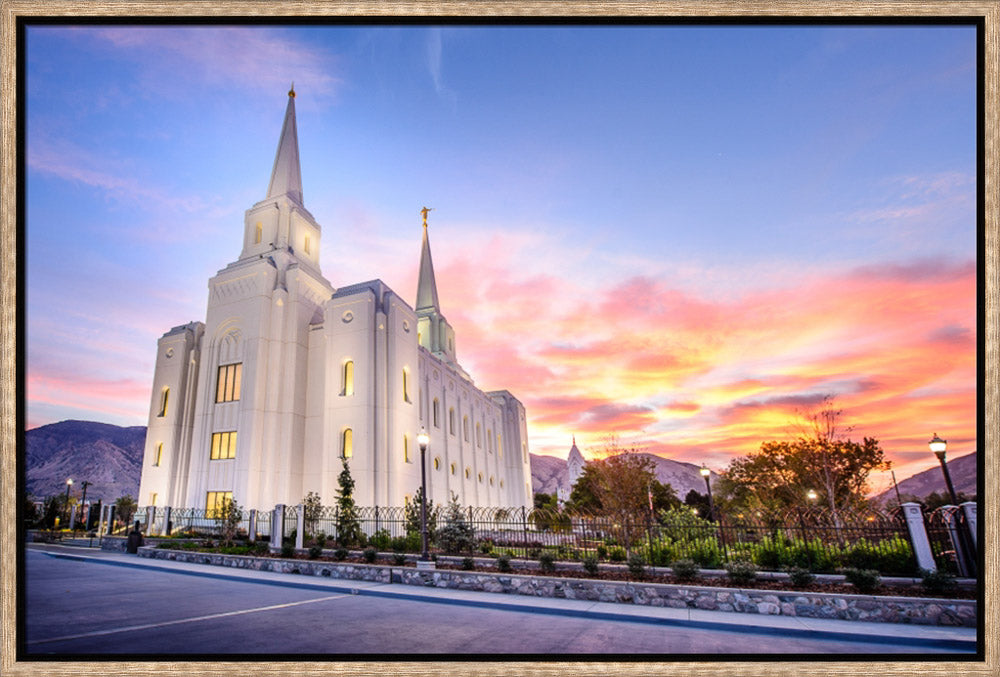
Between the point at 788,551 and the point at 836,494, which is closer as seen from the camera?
the point at 788,551

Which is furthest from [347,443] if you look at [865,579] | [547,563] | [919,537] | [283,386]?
[919,537]

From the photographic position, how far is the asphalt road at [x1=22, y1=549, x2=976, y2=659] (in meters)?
5.29

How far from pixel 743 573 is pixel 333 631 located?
25.7 ft

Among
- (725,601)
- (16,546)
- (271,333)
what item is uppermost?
(271,333)

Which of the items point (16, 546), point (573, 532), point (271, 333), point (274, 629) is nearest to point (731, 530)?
point (573, 532)

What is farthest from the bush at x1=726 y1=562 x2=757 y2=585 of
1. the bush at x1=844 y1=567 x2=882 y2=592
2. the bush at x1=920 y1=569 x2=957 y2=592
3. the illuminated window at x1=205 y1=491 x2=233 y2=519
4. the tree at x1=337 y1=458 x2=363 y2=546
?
the illuminated window at x1=205 y1=491 x2=233 y2=519

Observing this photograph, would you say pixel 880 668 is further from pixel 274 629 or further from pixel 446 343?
pixel 446 343

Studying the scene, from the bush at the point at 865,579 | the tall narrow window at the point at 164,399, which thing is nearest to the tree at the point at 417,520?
the bush at the point at 865,579

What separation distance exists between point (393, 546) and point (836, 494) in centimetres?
3060

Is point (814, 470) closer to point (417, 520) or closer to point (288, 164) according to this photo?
point (417, 520)

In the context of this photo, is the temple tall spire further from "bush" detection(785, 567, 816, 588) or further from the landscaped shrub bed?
"bush" detection(785, 567, 816, 588)

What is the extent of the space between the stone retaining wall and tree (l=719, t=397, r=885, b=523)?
1680 centimetres

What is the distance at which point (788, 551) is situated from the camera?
36.8 feet

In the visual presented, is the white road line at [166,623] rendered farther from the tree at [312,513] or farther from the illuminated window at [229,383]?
the illuminated window at [229,383]
